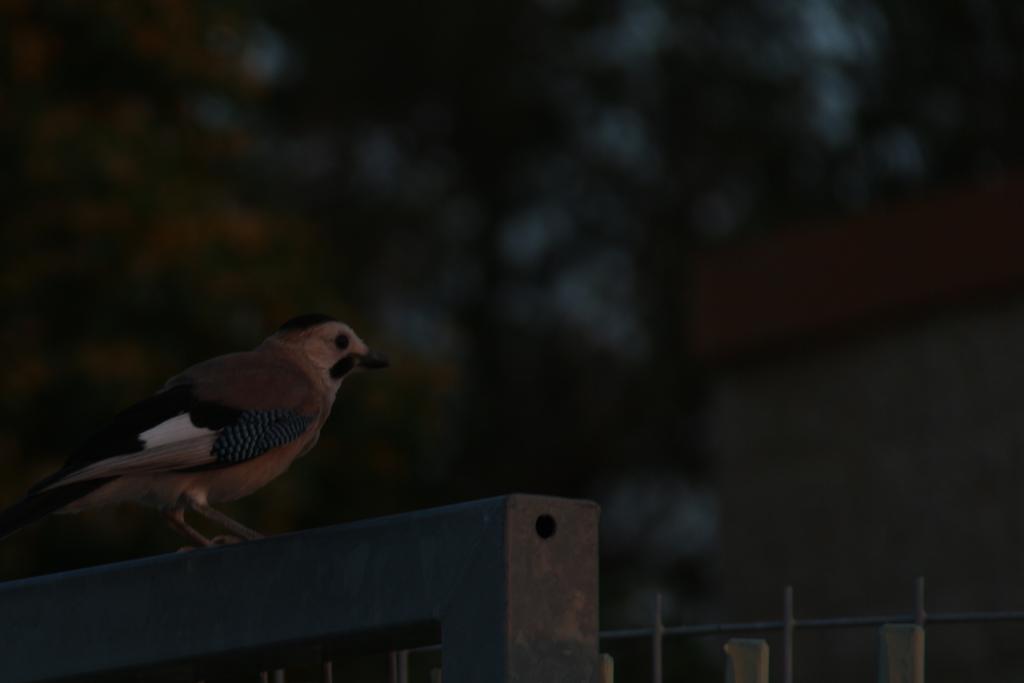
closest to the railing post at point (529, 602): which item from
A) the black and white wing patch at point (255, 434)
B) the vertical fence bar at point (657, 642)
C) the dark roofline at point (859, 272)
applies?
the vertical fence bar at point (657, 642)

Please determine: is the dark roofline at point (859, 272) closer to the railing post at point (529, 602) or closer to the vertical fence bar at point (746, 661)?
the vertical fence bar at point (746, 661)

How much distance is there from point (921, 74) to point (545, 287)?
16.9 ft

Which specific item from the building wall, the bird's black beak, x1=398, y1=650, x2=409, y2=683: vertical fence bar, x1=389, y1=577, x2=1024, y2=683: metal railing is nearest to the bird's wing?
the bird's black beak

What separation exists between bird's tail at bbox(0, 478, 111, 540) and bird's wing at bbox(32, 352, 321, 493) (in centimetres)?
2

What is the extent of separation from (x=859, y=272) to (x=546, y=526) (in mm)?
10019

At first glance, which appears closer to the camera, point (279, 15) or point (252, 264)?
point (252, 264)

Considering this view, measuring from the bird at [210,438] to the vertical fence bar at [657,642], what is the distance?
1.18m

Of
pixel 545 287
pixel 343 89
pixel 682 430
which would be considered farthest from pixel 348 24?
pixel 682 430

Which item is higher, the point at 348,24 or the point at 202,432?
the point at 348,24

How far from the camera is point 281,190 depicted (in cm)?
2339

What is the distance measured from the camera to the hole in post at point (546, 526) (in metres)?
3.41

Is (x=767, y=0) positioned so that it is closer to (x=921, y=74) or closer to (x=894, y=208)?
(x=921, y=74)

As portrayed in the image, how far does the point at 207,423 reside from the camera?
5117 mm

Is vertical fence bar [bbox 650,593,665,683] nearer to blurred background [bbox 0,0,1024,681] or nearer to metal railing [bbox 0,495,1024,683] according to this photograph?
metal railing [bbox 0,495,1024,683]
